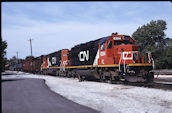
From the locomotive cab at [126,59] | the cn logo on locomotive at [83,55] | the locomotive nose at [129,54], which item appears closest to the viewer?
the locomotive cab at [126,59]

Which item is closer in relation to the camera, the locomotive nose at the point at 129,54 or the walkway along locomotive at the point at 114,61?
the walkway along locomotive at the point at 114,61

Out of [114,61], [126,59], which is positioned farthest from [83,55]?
[126,59]

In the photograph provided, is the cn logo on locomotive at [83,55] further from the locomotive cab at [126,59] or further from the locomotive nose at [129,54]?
the locomotive nose at [129,54]

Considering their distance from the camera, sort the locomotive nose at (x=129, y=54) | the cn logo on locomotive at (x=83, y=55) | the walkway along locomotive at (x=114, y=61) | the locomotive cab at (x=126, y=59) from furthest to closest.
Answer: the cn logo on locomotive at (x=83, y=55)
the locomotive nose at (x=129, y=54)
the walkway along locomotive at (x=114, y=61)
the locomotive cab at (x=126, y=59)

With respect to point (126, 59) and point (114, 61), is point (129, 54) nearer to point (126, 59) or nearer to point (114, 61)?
point (126, 59)

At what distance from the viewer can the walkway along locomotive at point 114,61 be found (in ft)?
44.9

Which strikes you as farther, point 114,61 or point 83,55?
point 83,55

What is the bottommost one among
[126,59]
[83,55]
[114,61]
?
Result: [114,61]

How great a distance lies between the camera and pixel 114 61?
48.6 feet

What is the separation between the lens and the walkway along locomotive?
44.9 feet

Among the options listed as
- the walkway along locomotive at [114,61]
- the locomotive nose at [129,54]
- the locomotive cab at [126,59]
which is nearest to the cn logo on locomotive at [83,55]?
the walkway along locomotive at [114,61]

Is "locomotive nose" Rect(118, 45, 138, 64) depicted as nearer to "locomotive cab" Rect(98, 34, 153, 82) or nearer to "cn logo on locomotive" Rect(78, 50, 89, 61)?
"locomotive cab" Rect(98, 34, 153, 82)

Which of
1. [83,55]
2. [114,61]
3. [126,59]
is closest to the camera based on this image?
[126,59]

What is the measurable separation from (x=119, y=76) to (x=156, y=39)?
37.9m
